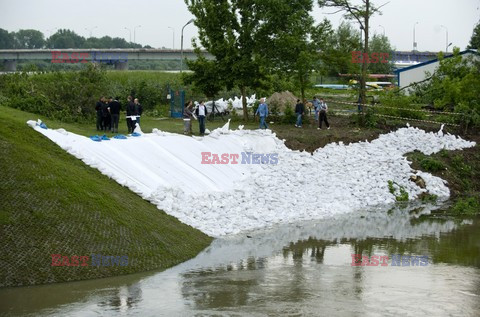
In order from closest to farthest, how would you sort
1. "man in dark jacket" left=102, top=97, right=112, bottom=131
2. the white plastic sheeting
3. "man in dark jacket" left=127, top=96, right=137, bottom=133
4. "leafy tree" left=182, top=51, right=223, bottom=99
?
1. the white plastic sheeting
2. "man in dark jacket" left=127, top=96, right=137, bottom=133
3. "man in dark jacket" left=102, top=97, right=112, bottom=131
4. "leafy tree" left=182, top=51, right=223, bottom=99

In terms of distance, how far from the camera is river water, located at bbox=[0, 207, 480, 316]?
14.8 metres

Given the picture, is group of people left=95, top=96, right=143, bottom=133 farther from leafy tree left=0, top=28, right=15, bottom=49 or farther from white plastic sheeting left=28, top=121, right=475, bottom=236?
leafy tree left=0, top=28, right=15, bottom=49

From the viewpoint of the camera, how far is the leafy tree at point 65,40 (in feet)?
439

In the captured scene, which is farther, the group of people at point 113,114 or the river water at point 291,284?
the group of people at point 113,114

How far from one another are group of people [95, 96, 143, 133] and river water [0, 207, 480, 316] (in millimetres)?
9981

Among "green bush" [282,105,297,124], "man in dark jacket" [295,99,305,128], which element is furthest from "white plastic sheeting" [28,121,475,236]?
"green bush" [282,105,297,124]

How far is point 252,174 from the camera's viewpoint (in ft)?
95.1

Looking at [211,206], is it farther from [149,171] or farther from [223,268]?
[223,268]

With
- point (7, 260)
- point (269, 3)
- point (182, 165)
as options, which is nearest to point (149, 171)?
point (182, 165)

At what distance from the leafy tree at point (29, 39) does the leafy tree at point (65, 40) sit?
2085 mm

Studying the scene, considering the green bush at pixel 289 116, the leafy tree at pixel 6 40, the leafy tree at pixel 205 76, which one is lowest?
the green bush at pixel 289 116

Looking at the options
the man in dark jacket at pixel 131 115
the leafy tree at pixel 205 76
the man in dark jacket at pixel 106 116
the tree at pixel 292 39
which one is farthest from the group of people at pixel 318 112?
the man in dark jacket at pixel 106 116

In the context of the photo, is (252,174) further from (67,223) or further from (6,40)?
(6,40)

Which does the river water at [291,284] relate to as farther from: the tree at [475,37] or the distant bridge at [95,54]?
the distant bridge at [95,54]
